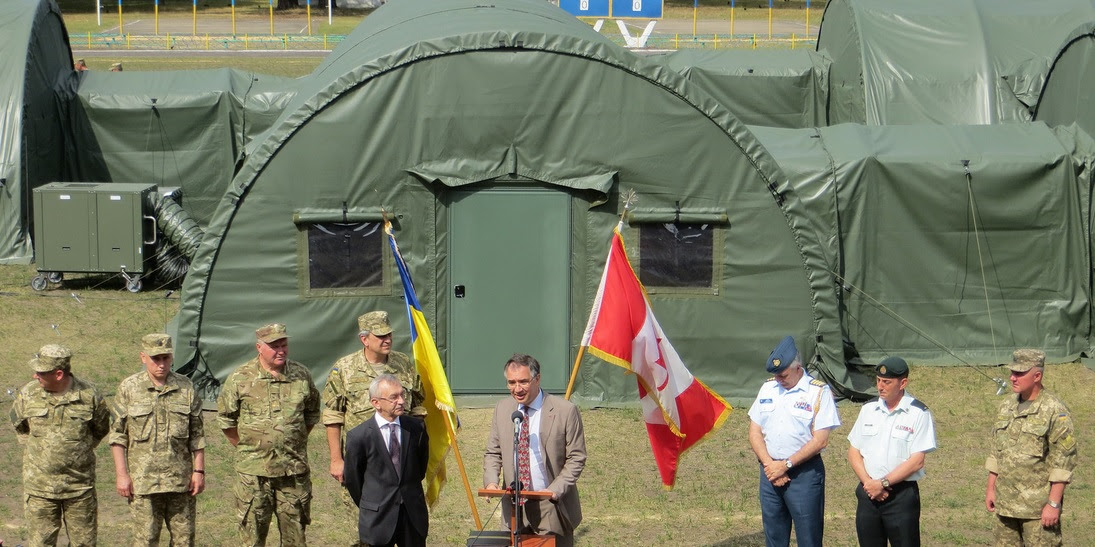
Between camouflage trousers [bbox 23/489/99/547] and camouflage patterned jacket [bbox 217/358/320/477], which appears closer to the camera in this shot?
camouflage trousers [bbox 23/489/99/547]

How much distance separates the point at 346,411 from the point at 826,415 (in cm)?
309

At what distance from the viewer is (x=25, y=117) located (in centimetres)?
1828

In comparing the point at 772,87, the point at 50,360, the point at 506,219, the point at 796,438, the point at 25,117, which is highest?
the point at 772,87

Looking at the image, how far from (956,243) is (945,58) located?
544 centimetres

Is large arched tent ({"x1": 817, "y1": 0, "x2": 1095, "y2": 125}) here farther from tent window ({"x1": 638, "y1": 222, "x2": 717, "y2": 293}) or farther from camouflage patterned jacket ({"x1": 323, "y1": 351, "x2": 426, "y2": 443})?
camouflage patterned jacket ({"x1": 323, "y1": 351, "x2": 426, "y2": 443})

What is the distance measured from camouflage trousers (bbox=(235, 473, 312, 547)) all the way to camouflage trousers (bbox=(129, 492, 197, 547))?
326 millimetres

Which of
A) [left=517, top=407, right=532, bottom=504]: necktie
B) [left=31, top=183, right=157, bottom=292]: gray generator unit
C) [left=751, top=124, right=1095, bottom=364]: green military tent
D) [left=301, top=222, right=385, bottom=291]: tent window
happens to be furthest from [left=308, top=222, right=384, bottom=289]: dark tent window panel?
[left=31, top=183, right=157, bottom=292]: gray generator unit

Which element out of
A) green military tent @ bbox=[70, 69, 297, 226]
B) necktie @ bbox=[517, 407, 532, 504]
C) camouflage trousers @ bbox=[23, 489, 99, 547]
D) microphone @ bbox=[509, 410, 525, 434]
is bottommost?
camouflage trousers @ bbox=[23, 489, 99, 547]

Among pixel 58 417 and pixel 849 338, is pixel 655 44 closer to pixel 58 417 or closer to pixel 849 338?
pixel 849 338

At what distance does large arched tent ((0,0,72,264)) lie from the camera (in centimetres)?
1819

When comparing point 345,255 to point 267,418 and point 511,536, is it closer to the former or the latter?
point 267,418

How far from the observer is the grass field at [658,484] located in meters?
9.55

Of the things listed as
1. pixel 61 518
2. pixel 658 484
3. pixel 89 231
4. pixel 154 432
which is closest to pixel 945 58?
pixel 658 484

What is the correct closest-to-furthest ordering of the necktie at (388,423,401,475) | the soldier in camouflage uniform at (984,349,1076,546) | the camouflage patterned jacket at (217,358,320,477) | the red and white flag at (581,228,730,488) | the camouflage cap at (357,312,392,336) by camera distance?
1. the necktie at (388,423,401,475)
2. the soldier in camouflage uniform at (984,349,1076,546)
3. the camouflage patterned jacket at (217,358,320,477)
4. the camouflage cap at (357,312,392,336)
5. the red and white flag at (581,228,730,488)
